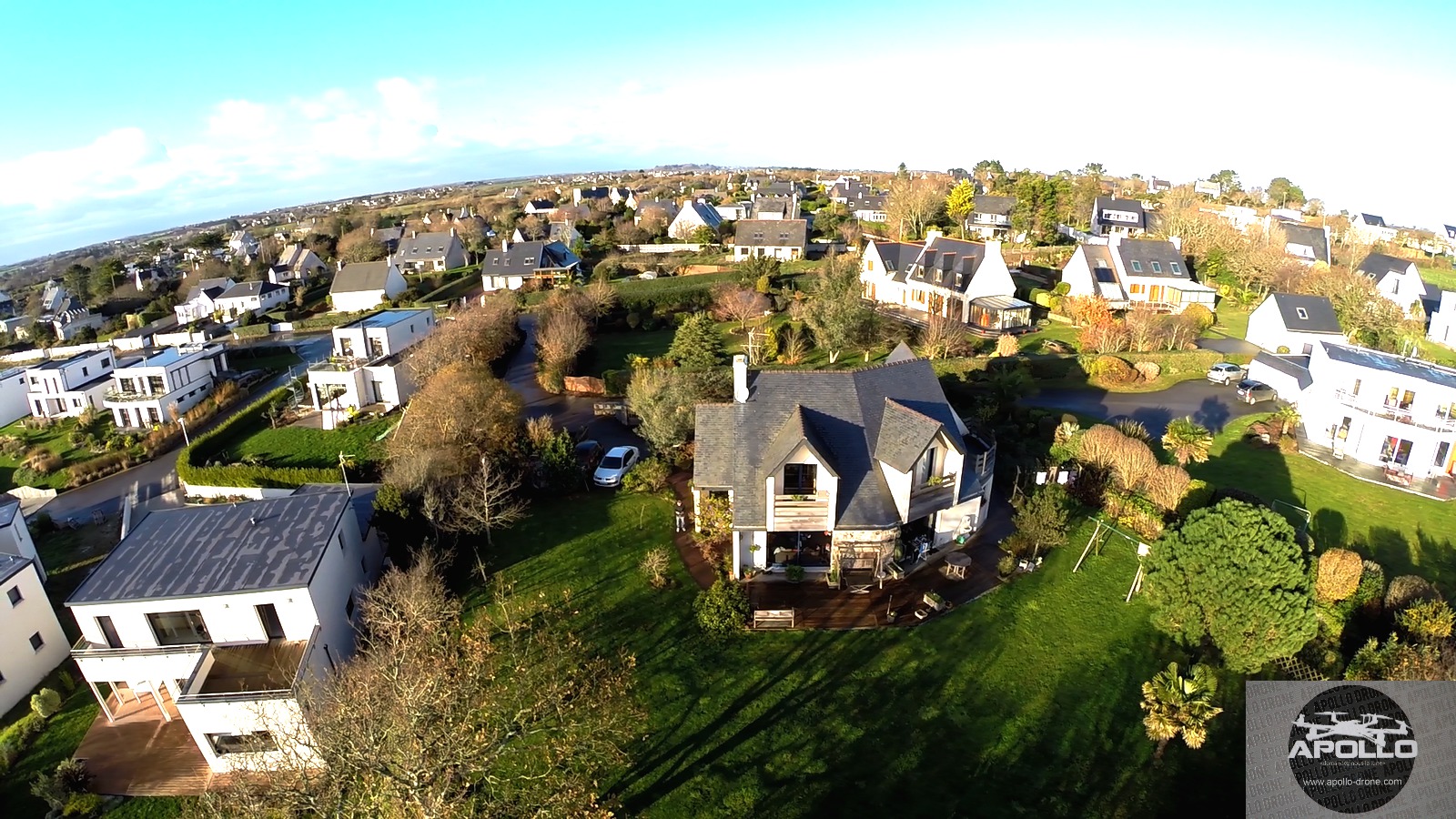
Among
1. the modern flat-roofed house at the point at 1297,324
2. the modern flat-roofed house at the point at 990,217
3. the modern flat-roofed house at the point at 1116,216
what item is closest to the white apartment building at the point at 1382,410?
the modern flat-roofed house at the point at 1297,324

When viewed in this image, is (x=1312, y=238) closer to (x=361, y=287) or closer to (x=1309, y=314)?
(x=1309, y=314)

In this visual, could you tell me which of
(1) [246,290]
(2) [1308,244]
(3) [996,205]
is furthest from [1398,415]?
(1) [246,290]

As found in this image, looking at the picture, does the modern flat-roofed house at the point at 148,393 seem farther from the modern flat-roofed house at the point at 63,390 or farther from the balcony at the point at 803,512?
the balcony at the point at 803,512

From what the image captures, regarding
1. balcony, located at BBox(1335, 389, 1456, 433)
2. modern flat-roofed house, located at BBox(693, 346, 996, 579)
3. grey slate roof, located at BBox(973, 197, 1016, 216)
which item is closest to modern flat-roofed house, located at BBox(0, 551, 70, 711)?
modern flat-roofed house, located at BBox(693, 346, 996, 579)

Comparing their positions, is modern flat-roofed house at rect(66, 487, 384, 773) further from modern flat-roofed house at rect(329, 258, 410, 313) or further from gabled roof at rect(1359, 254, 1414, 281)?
gabled roof at rect(1359, 254, 1414, 281)

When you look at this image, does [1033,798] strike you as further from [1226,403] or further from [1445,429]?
[1226,403]
